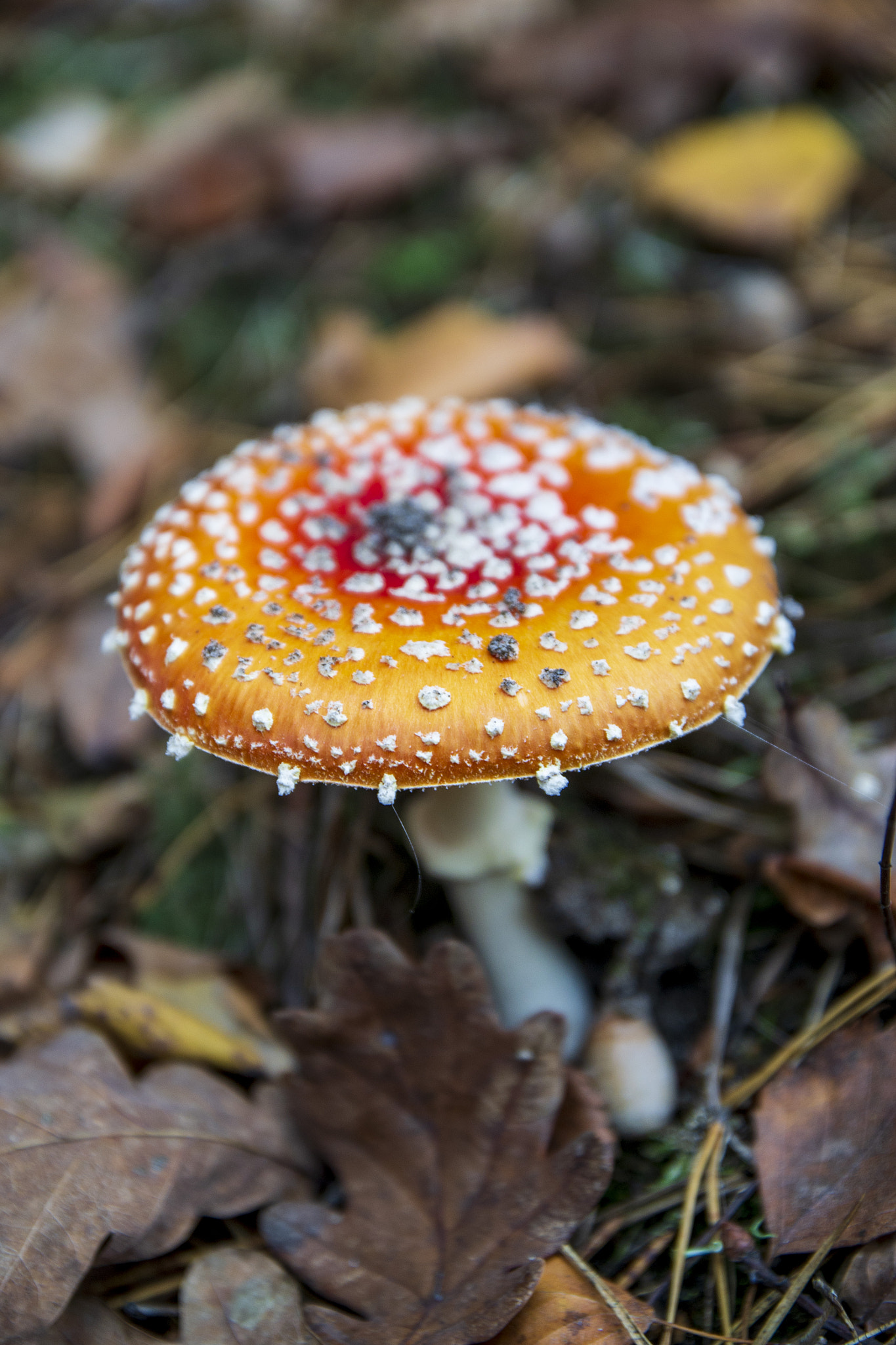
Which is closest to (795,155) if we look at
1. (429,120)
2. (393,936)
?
(429,120)

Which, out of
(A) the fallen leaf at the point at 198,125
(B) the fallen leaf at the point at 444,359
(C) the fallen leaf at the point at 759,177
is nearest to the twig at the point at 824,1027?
(B) the fallen leaf at the point at 444,359

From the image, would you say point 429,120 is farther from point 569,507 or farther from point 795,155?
point 569,507

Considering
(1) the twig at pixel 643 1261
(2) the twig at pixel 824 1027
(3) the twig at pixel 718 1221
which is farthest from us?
(2) the twig at pixel 824 1027

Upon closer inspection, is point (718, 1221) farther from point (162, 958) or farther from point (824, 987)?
point (162, 958)

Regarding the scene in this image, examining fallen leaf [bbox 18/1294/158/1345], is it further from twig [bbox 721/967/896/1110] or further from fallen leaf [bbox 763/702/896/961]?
fallen leaf [bbox 763/702/896/961]

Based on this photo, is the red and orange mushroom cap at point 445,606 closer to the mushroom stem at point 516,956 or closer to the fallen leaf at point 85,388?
the mushroom stem at point 516,956

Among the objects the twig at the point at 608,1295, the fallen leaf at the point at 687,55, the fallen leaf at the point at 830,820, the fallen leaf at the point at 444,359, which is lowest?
the twig at the point at 608,1295
